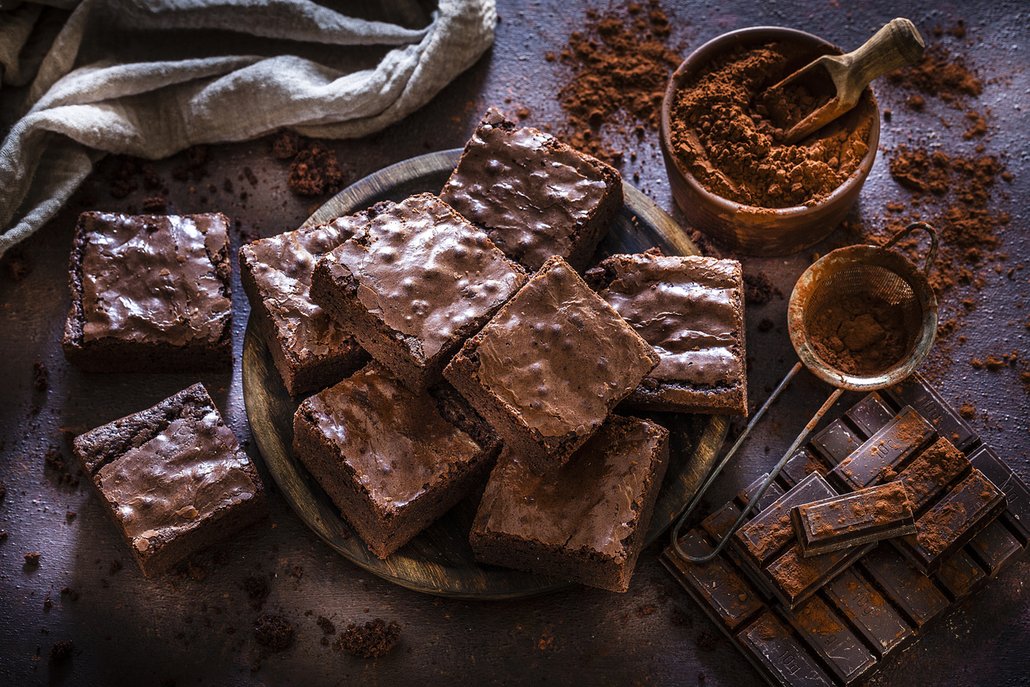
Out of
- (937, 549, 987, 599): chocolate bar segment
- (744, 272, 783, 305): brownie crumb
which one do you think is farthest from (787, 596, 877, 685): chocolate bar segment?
(744, 272, 783, 305): brownie crumb

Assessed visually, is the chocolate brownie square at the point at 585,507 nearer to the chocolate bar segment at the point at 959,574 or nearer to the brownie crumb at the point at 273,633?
the brownie crumb at the point at 273,633

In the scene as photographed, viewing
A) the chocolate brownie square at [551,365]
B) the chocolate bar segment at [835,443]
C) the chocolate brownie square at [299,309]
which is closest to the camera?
the chocolate brownie square at [551,365]

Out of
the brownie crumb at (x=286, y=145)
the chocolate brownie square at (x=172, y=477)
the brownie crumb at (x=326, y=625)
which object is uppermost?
the brownie crumb at (x=286, y=145)

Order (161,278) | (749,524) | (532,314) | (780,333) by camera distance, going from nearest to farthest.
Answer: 1. (532,314)
2. (749,524)
3. (161,278)
4. (780,333)

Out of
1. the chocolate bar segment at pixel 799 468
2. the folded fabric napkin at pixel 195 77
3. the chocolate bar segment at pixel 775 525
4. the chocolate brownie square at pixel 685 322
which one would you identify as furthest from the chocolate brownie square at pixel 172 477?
the chocolate bar segment at pixel 799 468

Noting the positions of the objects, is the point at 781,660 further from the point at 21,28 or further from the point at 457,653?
the point at 21,28

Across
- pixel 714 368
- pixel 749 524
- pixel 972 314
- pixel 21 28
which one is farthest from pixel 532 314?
pixel 21 28
